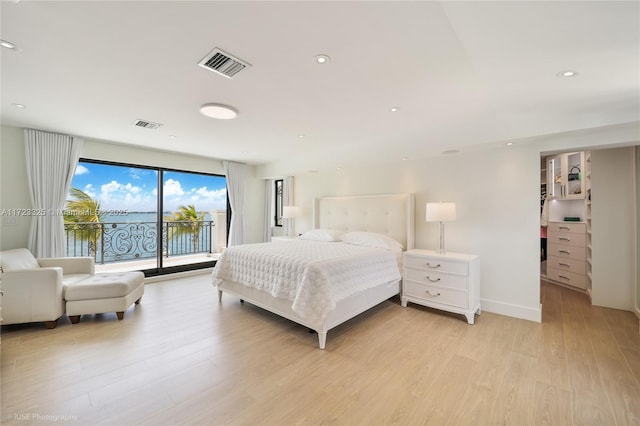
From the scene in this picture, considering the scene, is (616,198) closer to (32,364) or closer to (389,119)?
(389,119)

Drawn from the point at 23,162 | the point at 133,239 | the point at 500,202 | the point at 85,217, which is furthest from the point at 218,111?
the point at 133,239

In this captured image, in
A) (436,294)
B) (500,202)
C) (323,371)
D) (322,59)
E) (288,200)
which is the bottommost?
(323,371)

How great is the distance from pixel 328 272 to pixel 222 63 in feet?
6.52

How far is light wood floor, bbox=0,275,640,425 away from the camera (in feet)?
5.23

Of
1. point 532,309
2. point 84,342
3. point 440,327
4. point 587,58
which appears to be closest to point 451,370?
point 440,327

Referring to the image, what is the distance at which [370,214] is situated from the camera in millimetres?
4324

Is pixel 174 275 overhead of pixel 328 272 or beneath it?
beneath

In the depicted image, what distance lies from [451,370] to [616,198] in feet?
11.6

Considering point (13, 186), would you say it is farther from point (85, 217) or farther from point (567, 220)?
point (567, 220)

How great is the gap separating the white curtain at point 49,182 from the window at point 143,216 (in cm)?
34

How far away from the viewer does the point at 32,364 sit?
6.80 ft

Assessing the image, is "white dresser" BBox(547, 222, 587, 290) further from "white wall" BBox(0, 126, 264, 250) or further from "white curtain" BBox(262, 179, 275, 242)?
"white wall" BBox(0, 126, 264, 250)

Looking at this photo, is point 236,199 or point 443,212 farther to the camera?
point 236,199

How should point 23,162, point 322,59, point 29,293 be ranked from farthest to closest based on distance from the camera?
point 23,162 → point 29,293 → point 322,59
